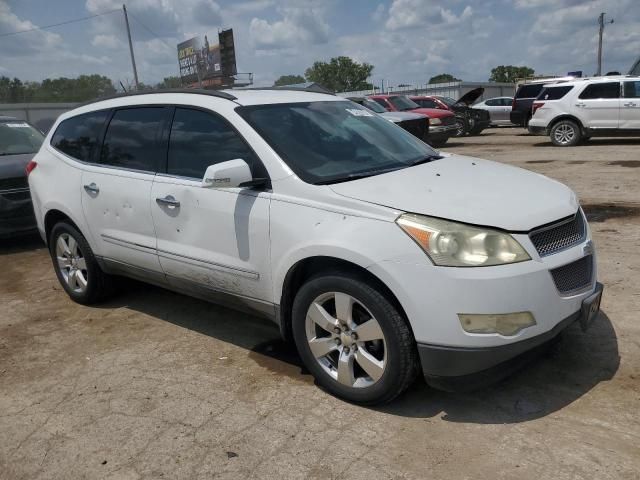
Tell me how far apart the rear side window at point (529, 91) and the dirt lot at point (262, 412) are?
57.3 feet

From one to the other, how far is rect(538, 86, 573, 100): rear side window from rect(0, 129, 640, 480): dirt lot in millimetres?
11789

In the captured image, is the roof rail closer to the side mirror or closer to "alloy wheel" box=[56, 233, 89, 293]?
the side mirror

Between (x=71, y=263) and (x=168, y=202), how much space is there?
69.8 inches

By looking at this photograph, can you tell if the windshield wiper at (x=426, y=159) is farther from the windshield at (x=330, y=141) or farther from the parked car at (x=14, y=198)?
the parked car at (x=14, y=198)

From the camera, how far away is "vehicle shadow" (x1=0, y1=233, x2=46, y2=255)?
7699 millimetres

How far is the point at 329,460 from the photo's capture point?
2.81 meters

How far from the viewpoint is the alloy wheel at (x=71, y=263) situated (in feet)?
16.7

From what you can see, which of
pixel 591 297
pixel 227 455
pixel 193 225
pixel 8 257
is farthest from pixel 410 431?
pixel 8 257

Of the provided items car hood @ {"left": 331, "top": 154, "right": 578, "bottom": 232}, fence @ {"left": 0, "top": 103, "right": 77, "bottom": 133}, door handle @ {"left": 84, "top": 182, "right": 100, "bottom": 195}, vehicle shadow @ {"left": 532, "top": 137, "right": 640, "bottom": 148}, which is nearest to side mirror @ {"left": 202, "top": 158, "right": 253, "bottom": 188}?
car hood @ {"left": 331, "top": 154, "right": 578, "bottom": 232}

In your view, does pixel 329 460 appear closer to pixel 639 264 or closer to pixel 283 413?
pixel 283 413

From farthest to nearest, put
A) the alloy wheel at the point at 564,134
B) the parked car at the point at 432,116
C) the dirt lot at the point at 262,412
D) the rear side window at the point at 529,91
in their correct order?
the rear side window at the point at 529,91 < the parked car at the point at 432,116 < the alloy wheel at the point at 564,134 < the dirt lot at the point at 262,412

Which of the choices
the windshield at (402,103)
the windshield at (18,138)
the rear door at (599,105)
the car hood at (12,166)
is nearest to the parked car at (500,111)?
the windshield at (402,103)

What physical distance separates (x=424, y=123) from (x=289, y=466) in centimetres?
1314

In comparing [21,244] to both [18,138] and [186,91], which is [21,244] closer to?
[18,138]
